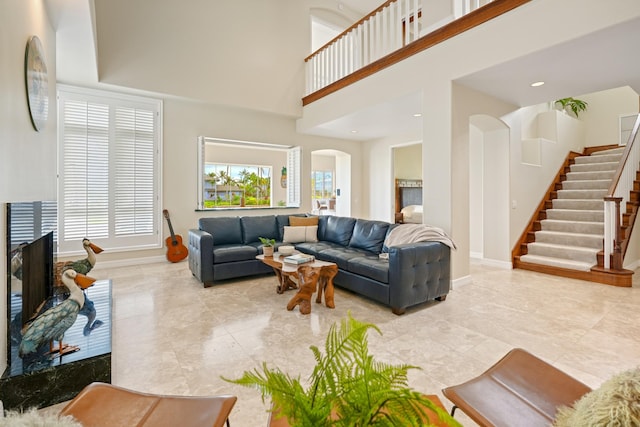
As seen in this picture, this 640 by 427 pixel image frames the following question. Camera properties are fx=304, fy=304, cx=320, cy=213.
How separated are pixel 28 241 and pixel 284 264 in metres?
2.04

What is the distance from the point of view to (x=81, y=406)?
1103 millimetres

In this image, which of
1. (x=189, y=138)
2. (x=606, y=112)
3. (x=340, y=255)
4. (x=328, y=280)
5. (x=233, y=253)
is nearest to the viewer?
(x=328, y=280)

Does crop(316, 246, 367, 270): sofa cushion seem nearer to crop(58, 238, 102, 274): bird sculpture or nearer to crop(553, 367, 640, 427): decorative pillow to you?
crop(58, 238, 102, 274): bird sculpture

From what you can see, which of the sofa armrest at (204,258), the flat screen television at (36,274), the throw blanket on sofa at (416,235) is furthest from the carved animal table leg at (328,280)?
the flat screen television at (36,274)

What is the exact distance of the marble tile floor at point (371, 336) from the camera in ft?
6.57

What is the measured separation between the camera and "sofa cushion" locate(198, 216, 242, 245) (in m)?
4.53

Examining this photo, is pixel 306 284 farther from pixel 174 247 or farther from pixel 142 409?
pixel 174 247

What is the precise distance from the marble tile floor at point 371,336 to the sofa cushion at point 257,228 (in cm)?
98

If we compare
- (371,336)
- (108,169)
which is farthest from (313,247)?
(108,169)

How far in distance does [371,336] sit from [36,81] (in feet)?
10.9

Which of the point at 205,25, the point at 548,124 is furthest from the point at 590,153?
the point at 205,25

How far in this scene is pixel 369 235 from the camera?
424cm

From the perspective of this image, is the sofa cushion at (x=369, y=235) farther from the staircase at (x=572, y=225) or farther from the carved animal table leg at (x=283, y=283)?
the staircase at (x=572, y=225)

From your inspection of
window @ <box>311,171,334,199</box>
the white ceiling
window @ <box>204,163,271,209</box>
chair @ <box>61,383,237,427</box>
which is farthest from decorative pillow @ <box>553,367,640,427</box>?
window @ <box>311,171,334,199</box>
